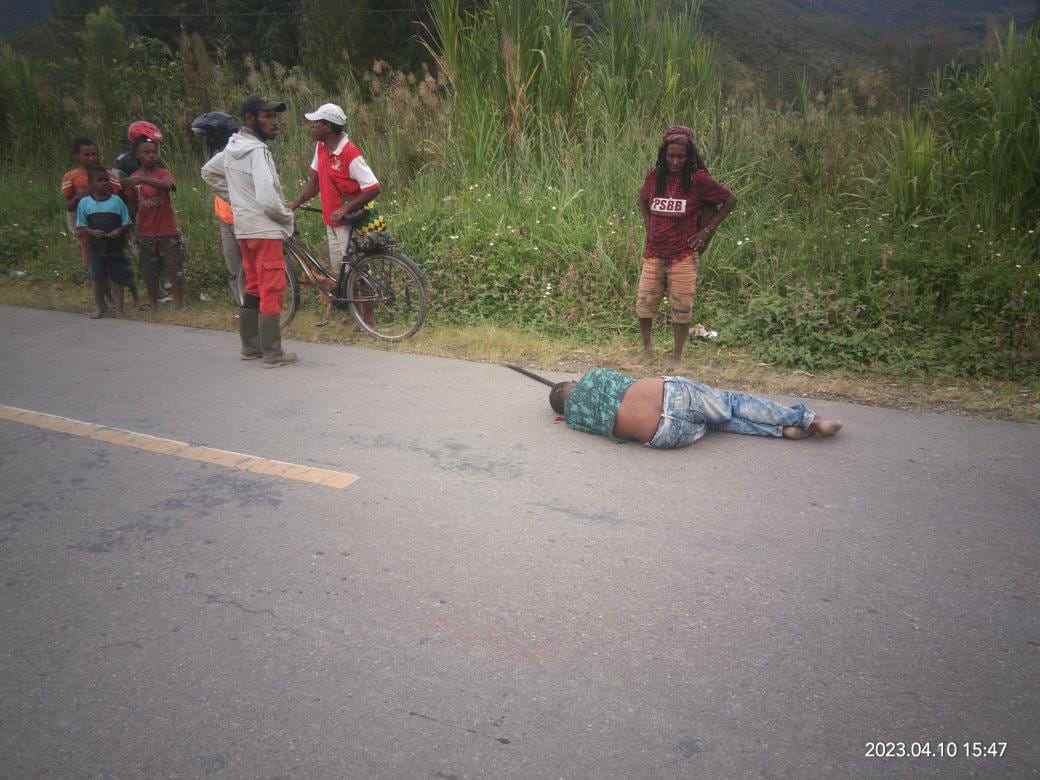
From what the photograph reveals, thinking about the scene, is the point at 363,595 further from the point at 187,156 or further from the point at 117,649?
the point at 187,156

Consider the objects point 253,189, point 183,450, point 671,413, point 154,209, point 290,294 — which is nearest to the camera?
point 671,413

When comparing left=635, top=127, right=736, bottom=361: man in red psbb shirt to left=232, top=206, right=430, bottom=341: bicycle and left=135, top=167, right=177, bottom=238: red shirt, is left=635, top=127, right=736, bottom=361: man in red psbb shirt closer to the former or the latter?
left=232, top=206, right=430, bottom=341: bicycle

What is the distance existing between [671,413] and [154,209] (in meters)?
6.46

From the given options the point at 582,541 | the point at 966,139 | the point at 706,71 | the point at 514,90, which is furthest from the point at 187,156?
the point at 582,541

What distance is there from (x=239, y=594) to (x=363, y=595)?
49 cm

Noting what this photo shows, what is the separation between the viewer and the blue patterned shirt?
491 centimetres

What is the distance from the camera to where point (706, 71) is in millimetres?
9969

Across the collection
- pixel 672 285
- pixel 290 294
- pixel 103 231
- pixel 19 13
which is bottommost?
pixel 290 294

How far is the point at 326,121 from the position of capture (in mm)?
7262

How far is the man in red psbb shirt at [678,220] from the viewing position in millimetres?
6418

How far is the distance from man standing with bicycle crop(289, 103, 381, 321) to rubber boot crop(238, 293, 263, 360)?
112 cm

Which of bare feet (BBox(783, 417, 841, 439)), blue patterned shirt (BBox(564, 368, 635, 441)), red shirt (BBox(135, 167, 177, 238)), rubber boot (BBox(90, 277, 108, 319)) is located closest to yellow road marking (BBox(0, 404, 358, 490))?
blue patterned shirt (BBox(564, 368, 635, 441))

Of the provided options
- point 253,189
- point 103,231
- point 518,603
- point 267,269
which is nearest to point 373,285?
point 267,269
